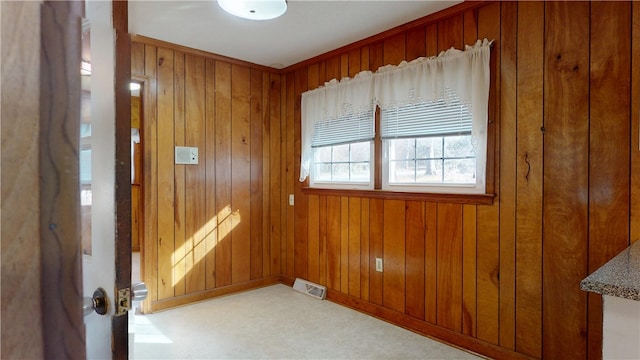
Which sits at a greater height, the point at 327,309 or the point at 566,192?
the point at 566,192

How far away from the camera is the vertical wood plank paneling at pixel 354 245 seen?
10.6 ft

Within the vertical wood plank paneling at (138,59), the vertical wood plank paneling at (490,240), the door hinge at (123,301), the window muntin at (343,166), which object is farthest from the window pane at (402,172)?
the door hinge at (123,301)

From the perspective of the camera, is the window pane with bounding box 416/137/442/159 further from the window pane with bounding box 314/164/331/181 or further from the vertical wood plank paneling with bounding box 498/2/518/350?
the window pane with bounding box 314/164/331/181

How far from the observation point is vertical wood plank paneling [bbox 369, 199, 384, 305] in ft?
9.99

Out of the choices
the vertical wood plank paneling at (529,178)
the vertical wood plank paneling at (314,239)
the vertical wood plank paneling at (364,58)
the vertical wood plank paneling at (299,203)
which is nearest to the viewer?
the vertical wood plank paneling at (529,178)

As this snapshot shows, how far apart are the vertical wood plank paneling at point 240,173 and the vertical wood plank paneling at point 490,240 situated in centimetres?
228

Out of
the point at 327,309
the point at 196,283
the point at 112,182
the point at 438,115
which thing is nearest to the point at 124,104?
the point at 112,182

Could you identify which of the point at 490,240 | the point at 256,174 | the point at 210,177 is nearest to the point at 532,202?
the point at 490,240

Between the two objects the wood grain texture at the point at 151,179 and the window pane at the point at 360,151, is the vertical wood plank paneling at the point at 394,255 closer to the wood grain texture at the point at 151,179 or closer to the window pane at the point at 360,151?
the window pane at the point at 360,151

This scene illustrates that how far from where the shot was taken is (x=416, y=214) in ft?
9.14

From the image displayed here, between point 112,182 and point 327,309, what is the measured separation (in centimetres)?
307

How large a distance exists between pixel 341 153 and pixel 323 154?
0.84 ft

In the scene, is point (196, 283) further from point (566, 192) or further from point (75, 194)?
point (75, 194)

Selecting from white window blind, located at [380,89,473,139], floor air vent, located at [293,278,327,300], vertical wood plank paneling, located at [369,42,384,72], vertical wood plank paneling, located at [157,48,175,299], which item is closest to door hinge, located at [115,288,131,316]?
white window blind, located at [380,89,473,139]
